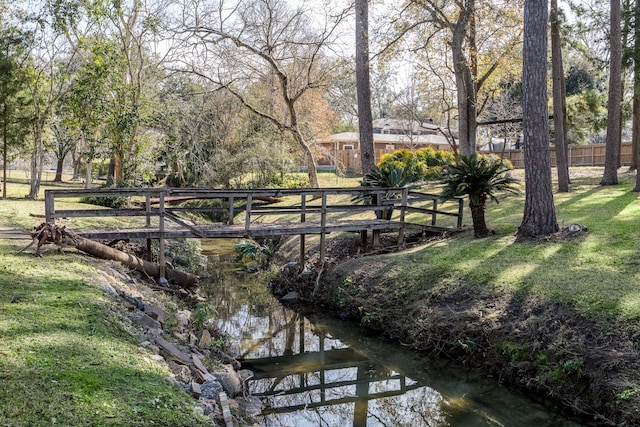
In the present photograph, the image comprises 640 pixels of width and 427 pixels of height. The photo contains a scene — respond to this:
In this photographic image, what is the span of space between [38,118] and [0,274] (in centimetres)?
1850

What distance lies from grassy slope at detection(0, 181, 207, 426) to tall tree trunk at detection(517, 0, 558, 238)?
8.26 metres

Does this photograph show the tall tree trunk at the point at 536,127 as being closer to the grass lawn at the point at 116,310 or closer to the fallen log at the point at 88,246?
the grass lawn at the point at 116,310

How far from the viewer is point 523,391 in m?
7.62

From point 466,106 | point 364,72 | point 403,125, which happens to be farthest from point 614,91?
point 403,125

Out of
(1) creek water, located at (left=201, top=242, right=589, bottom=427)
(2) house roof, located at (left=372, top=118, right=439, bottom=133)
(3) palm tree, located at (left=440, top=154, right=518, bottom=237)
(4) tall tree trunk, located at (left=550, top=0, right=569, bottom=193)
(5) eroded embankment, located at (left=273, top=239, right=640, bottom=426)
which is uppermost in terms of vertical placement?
(2) house roof, located at (left=372, top=118, right=439, bottom=133)

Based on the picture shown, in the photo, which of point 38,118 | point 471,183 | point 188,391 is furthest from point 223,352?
point 38,118

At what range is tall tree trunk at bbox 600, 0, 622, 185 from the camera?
18138 mm

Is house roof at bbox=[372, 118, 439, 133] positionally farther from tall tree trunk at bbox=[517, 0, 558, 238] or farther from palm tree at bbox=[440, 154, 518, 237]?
tall tree trunk at bbox=[517, 0, 558, 238]

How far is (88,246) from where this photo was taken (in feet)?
33.8

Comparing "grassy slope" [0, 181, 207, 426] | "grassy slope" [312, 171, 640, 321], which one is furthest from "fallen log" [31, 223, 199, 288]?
"grassy slope" [312, 171, 640, 321]

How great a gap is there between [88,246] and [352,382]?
18.1 ft

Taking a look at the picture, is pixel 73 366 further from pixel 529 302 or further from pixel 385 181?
pixel 385 181

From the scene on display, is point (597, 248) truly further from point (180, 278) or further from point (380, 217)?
point (180, 278)

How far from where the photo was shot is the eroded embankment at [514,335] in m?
6.64
